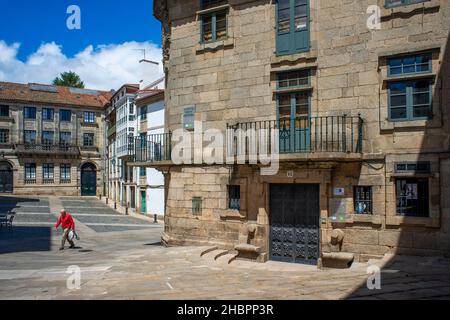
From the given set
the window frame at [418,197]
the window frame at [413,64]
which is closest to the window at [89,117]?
the window frame at [413,64]

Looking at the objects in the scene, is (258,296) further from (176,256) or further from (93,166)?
(93,166)

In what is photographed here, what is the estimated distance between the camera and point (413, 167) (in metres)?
10.8

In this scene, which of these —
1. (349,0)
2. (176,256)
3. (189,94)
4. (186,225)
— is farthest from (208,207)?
(349,0)

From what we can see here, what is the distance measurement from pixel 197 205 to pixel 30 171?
122 ft

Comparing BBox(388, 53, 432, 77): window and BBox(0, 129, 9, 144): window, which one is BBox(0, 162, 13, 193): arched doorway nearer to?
BBox(0, 129, 9, 144): window

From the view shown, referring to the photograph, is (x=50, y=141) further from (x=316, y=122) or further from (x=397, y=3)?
(x=397, y=3)

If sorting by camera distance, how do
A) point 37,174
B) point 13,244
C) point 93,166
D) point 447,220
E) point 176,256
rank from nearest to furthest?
point 447,220, point 176,256, point 13,244, point 37,174, point 93,166

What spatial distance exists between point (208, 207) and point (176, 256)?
2278 millimetres

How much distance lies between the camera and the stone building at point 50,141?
148 feet

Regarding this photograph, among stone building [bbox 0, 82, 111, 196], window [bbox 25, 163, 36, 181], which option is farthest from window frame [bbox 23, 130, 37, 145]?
window [bbox 25, 163, 36, 181]

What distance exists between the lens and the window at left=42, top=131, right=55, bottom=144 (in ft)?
155

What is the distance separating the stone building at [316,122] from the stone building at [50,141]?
117ft

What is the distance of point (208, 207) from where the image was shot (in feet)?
46.5

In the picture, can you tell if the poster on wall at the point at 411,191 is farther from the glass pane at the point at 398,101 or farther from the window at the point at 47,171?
the window at the point at 47,171
